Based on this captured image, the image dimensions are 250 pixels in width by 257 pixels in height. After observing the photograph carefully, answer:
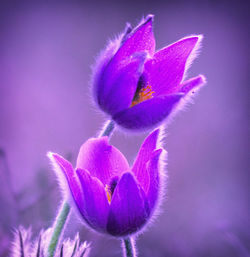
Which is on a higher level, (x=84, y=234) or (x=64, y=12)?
(x=64, y=12)

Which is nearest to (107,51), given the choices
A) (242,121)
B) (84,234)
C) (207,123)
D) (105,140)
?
(105,140)

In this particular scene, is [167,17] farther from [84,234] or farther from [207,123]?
[84,234]

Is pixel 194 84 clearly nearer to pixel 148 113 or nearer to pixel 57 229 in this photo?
pixel 148 113

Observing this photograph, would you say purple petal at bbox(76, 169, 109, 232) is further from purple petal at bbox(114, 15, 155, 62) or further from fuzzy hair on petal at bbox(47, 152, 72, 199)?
purple petal at bbox(114, 15, 155, 62)

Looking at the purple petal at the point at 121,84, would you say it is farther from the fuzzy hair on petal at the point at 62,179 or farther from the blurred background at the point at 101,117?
the blurred background at the point at 101,117

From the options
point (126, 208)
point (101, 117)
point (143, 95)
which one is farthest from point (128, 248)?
point (101, 117)

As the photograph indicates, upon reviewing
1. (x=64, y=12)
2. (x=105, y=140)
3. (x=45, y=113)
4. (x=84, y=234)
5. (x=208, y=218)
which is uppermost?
(x=64, y=12)
